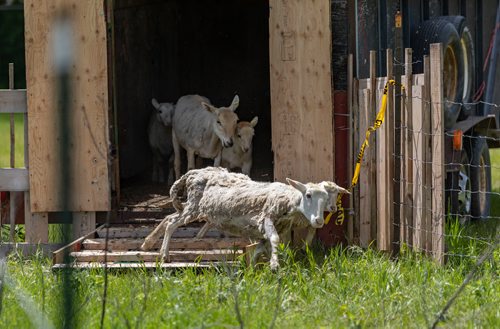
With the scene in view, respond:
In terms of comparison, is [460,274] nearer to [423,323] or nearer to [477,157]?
[423,323]

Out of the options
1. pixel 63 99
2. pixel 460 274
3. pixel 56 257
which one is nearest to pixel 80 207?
pixel 56 257

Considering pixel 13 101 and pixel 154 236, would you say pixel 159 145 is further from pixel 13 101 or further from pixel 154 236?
pixel 154 236

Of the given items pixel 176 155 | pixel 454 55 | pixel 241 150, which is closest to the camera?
pixel 454 55

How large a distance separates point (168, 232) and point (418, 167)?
247cm

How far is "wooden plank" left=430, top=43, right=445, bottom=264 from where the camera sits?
907 centimetres

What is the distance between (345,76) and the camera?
10930 mm

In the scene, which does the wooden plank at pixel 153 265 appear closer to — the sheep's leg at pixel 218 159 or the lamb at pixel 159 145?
the sheep's leg at pixel 218 159

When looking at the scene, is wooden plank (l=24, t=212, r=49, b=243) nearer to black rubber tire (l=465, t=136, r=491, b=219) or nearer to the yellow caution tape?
the yellow caution tape

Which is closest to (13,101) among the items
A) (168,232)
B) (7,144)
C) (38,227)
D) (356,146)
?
(38,227)

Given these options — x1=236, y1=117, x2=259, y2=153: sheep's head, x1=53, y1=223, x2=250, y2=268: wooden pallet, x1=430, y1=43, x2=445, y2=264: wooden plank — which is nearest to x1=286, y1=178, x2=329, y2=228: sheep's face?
x1=53, y1=223, x2=250, y2=268: wooden pallet

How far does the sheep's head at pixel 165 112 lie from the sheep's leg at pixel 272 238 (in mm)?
5519

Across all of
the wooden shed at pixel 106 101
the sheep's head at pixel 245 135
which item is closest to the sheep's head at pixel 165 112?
the sheep's head at pixel 245 135

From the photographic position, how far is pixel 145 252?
1012cm

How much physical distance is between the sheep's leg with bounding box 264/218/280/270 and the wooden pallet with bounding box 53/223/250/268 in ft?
1.01
